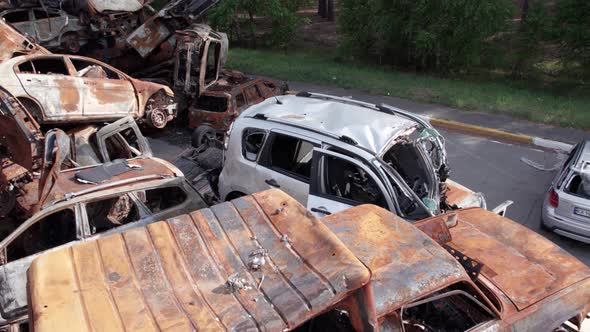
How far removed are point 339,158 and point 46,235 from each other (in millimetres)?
3398

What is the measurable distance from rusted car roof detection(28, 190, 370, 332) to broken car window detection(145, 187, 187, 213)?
7.18 ft

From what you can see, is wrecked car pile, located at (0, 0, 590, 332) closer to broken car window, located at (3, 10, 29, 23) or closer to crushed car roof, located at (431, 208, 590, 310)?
crushed car roof, located at (431, 208, 590, 310)

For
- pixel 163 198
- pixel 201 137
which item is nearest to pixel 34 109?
pixel 201 137

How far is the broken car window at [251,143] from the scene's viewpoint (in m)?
6.53

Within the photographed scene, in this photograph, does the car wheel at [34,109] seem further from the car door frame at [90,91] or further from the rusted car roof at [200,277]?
the rusted car roof at [200,277]

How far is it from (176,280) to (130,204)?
2.66 metres

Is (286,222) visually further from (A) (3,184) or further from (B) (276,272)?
(A) (3,184)

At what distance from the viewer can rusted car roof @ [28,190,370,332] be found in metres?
2.96

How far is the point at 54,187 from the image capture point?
208 inches

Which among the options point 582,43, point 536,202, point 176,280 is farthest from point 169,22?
point 582,43

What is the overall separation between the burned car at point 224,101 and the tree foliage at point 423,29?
242 inches

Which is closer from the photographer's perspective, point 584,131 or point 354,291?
point 354,291

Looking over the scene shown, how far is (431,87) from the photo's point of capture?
14500 mm

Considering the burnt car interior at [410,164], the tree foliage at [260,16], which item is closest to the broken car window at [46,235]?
the burnt car interior at [410,164]
